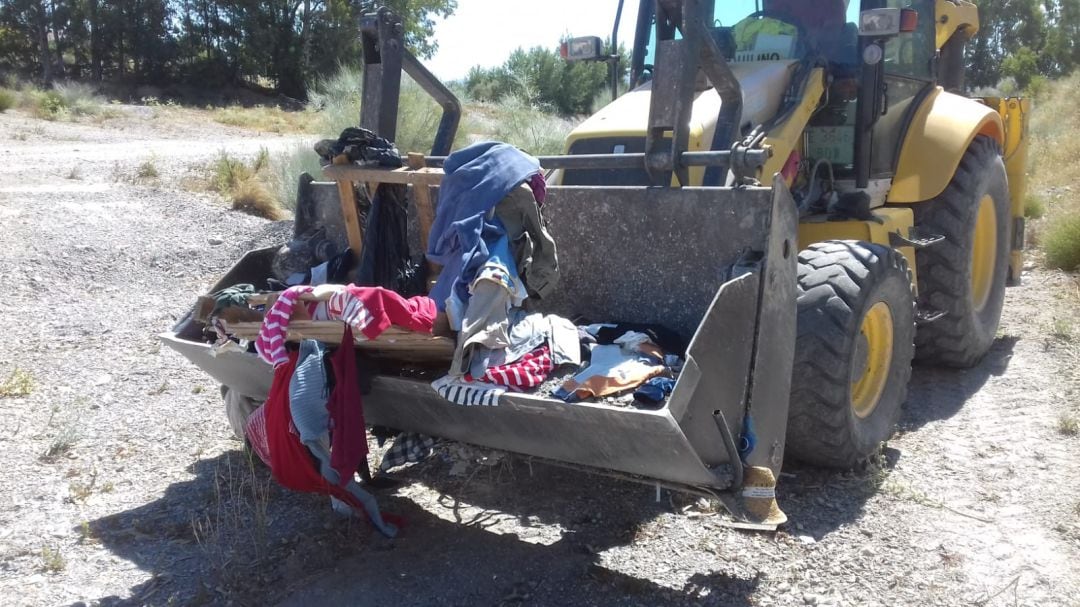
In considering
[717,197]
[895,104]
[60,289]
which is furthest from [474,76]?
[717,197]

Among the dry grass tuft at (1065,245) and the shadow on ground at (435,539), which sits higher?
the dry grass tuft at (1065,245)

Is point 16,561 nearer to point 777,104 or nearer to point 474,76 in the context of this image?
point 777,104

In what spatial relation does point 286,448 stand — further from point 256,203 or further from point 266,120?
point 266,120

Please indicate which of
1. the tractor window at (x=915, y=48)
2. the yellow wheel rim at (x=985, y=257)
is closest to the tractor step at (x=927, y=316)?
the yellow wheel rim at (x=985, y=257)

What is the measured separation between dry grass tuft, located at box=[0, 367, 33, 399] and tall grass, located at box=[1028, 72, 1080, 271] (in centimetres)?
793

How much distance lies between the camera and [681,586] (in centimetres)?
338

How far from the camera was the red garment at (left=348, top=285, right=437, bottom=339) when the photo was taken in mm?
2992

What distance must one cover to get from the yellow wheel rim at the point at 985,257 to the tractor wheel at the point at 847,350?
223 cm

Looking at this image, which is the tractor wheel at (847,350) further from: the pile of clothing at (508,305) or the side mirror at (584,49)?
the side mirror at (584,49)

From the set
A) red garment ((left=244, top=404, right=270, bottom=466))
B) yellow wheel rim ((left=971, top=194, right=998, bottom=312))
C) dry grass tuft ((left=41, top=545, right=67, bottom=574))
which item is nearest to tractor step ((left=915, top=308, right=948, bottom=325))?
yellow wheel rim ((left=971, top=194, right=998, bottom=312))

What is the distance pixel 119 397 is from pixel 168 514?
1659mm

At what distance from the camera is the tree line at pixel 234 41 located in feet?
108

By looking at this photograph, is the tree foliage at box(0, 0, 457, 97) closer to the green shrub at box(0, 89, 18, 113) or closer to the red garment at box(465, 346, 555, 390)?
the green shrub at box(0, 89, 18, 113)

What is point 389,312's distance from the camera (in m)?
3.04
